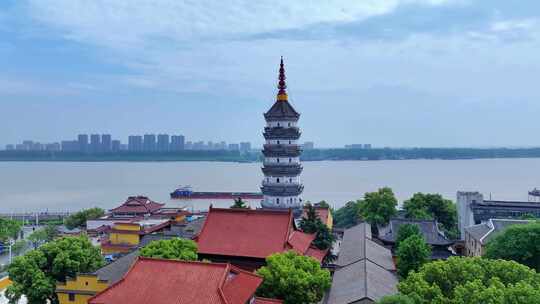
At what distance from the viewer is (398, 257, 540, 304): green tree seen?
13.7 meters

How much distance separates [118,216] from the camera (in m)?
46.9

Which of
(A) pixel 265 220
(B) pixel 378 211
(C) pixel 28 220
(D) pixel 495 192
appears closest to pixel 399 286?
(A) pixel 265 220

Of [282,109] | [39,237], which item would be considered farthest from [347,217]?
[39,237]

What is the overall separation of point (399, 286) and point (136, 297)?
9.06 m

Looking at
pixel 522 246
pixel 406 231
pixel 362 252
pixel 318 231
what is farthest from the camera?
pixel 406 231

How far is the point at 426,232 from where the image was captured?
3123 centimetres

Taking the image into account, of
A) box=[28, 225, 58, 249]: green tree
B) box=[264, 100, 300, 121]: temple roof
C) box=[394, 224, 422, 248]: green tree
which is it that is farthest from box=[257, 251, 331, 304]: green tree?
box=[28, 225, 58, 249]: green tree

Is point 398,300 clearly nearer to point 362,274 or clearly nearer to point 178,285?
point 178,285

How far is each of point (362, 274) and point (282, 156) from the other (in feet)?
50.2

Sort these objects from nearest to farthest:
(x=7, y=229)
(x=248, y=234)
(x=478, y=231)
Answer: (x=248, y=234) → (x=478, y=231) → (x=7, y=229)

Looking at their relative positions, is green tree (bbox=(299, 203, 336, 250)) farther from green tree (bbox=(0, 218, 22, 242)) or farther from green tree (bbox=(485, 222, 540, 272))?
green tree (bbox=(0, 218, 22, 242))

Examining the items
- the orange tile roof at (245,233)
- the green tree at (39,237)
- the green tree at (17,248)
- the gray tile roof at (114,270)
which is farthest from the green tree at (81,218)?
the orange tile roof at (245,233)

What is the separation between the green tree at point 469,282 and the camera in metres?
13.7

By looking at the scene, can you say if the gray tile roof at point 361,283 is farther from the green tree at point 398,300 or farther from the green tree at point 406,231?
the green tree at point 406,231
